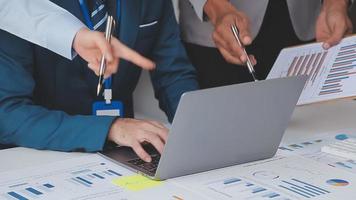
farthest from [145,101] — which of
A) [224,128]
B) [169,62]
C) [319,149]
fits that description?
[224,128]

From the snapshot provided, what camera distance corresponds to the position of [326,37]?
1764mm

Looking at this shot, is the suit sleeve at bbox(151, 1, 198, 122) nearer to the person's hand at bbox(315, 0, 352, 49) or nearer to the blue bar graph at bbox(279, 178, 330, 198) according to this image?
the person's hand at bbox(315, 0, 352, 49)

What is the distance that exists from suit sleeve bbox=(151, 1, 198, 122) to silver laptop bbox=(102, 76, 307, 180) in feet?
1.62

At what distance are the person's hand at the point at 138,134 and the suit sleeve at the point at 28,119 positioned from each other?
25 mm

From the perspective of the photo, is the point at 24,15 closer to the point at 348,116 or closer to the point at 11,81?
the point at 11,81

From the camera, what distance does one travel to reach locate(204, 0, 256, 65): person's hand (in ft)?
5.59

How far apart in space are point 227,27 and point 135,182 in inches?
30.5

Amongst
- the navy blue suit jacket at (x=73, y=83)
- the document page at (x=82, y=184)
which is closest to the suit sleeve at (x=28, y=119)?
the navy blue suit jacket at (x=73, y=83)

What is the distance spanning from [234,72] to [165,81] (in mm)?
418

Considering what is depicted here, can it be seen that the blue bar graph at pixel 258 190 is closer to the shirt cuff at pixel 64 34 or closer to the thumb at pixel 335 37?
the shirt cuff at pixel 64 34

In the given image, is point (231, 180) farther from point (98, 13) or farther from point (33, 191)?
point (98, 13)

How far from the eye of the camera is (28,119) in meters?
1.40

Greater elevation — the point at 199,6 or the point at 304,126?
the point at 199,6

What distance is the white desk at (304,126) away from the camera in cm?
129
